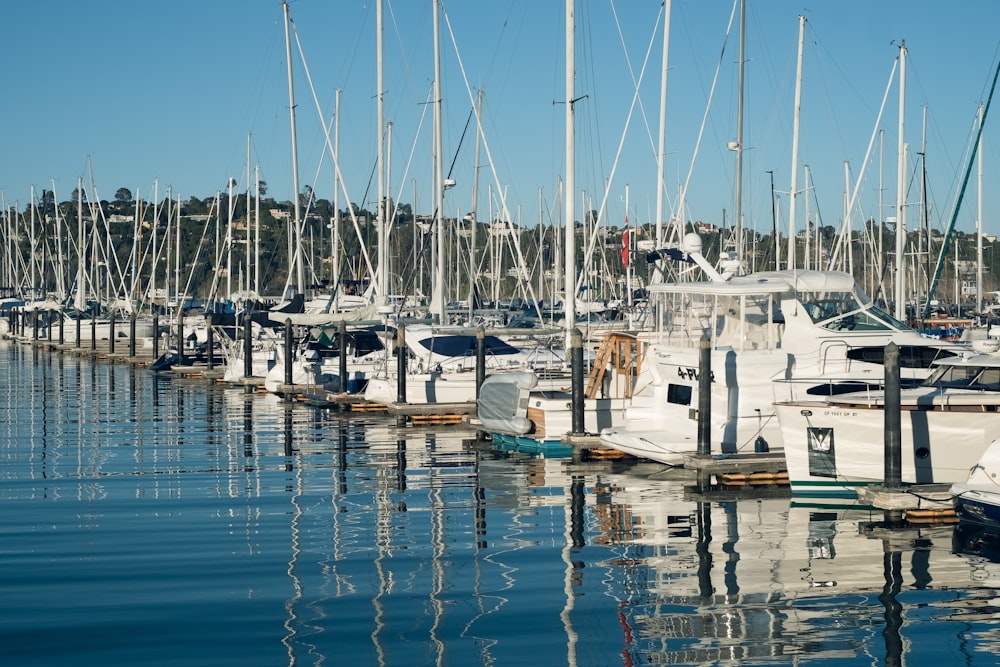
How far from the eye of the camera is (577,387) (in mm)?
24078

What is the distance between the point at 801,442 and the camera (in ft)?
63.1

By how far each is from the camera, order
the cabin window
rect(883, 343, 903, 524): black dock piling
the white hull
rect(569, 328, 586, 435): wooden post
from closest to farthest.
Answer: rect(883, 343, 903, 524): black dock piling < the white hull < the cabin window < rect(569, 328, 586, 435): wooden post

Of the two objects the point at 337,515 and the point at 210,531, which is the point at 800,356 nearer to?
the point at 337,515

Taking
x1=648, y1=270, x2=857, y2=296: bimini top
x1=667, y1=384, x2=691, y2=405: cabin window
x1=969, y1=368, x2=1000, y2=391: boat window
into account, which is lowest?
x1=667, y1=384, x2=691, y2=405: cabin window

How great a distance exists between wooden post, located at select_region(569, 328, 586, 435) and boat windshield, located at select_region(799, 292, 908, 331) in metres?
4.09

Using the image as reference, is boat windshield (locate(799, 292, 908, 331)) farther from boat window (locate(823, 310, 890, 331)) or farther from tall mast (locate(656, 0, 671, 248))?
tall mast (locate(656, 0, 671, 248))

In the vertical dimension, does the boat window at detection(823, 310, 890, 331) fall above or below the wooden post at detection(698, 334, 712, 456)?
above

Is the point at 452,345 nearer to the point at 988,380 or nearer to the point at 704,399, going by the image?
the point at 704,399

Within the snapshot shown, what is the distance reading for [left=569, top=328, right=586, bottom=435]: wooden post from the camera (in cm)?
2405

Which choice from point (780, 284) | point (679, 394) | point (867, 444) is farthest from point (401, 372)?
point (867, 444)

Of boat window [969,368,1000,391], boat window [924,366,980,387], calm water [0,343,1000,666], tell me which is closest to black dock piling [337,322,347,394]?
calm water [0,343,1000,666]

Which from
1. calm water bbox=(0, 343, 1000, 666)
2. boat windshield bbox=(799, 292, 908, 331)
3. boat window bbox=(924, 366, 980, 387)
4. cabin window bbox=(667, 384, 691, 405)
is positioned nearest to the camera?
calm water bbox=(0, 343, 1000, 666)

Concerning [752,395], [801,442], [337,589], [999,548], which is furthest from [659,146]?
[337,589]

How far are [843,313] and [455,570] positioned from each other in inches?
440
